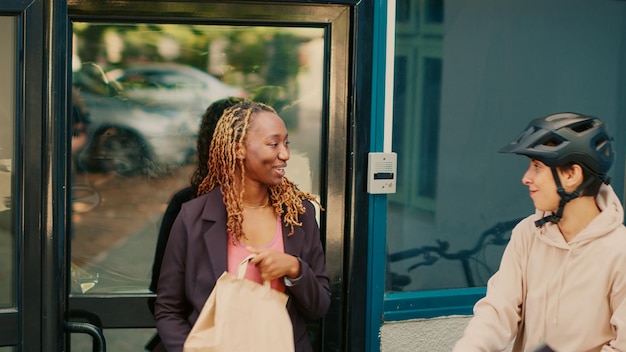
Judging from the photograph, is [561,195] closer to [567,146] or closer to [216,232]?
[567,146]

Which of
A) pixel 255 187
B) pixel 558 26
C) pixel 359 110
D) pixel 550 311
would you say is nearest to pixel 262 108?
pixel 255 187

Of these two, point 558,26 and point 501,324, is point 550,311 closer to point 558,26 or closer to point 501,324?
point 501,324

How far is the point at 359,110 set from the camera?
407 centimetres

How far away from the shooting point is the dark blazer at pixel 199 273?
342 cm

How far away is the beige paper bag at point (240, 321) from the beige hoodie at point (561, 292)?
2.07 ft

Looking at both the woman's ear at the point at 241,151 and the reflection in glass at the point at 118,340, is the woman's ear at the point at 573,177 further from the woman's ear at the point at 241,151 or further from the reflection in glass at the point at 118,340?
the reflection in glass at the point at 118,340

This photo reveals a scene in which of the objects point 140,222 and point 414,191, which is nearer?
point 140,222

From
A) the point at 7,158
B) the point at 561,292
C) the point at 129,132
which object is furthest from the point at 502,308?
the point at 7,158

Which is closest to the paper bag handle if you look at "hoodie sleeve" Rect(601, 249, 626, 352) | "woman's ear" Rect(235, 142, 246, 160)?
"woman's ear" Rect(235, 142, 246, 160)

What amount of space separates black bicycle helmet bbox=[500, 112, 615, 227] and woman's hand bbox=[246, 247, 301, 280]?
911mm

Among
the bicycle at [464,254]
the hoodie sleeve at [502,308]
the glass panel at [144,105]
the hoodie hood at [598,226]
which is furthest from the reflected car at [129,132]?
the hoodie hood at [598,226]

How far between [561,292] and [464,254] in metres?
1.71

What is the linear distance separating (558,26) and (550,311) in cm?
216

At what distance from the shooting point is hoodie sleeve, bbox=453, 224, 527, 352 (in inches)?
115
